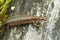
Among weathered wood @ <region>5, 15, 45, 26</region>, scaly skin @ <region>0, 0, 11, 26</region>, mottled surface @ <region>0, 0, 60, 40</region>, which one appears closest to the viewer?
mottled surface @ <region>0, 0, 60, 40</region>

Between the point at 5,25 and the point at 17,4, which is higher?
the point at 17,4

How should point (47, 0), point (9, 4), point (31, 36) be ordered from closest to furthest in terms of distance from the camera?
point (31, 36) → point (47, 0) → point (9, 4)

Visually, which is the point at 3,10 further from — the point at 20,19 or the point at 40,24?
the point at 40,24

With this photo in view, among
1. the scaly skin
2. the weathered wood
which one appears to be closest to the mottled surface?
the weathered wood

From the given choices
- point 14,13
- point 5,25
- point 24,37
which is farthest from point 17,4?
point 24,37

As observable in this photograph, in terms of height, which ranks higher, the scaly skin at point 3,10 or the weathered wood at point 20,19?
the scaly skin at point 3,10

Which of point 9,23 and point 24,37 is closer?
point 24,37

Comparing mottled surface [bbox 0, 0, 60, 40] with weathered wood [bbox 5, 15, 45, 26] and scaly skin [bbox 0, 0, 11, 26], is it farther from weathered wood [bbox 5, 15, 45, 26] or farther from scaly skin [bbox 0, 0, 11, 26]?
scaly skin [bbox 0, 0, 11, 26]

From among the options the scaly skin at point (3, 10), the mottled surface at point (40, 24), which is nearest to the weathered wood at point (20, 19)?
the mottled surface at point (40, 24)

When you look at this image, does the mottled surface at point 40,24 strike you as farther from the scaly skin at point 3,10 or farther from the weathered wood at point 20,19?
the scaly skin at point 3,10

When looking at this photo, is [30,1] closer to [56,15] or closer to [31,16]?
[31,16]

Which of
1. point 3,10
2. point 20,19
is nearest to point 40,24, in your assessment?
point 20,19
